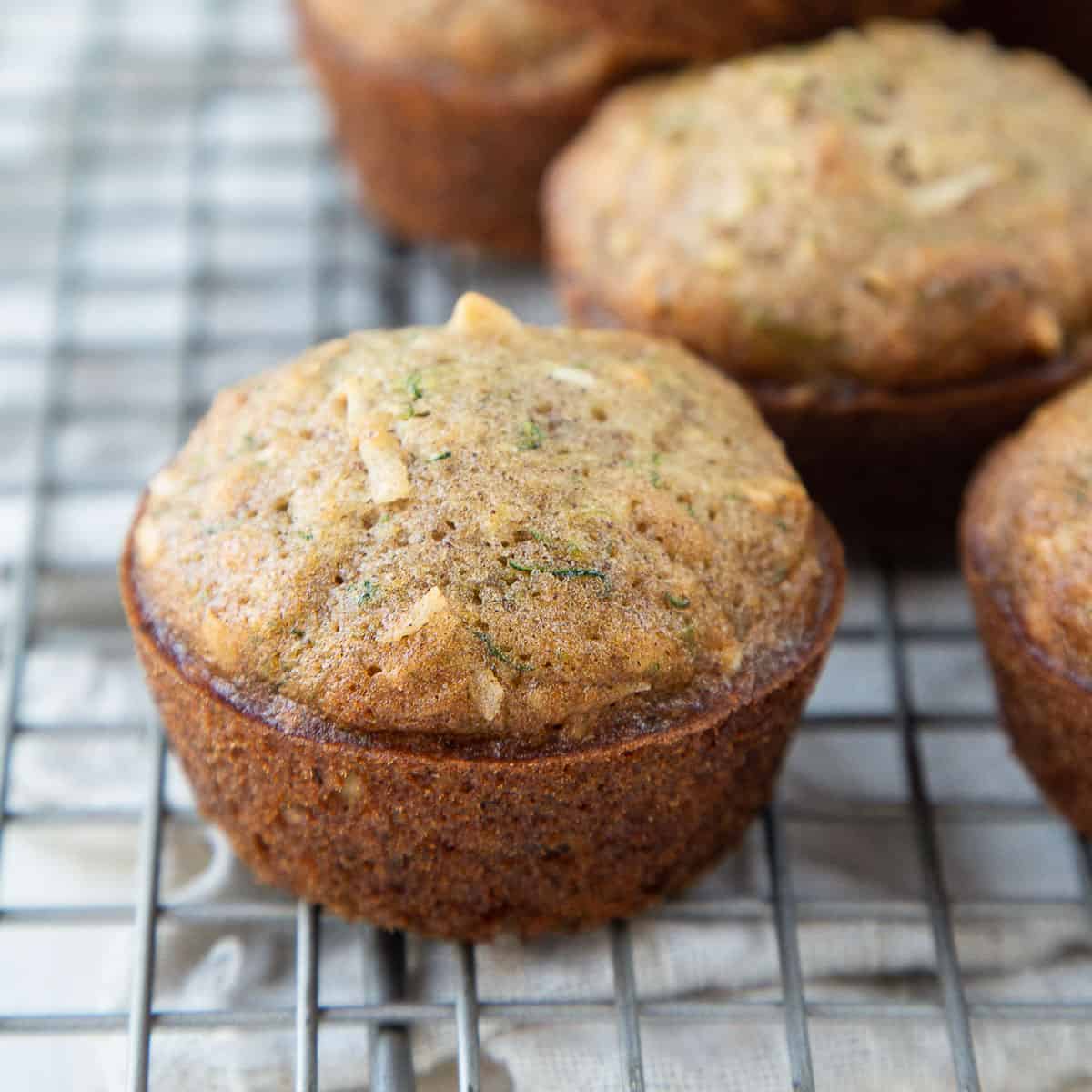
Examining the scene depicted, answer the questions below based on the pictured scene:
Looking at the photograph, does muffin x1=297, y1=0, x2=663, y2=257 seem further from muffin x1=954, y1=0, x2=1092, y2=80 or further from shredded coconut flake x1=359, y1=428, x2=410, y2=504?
shredded coconut flake x1=359, y1=428, x2=410, y2=504

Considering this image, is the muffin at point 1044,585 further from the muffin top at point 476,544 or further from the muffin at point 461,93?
the muffin at point 461,93

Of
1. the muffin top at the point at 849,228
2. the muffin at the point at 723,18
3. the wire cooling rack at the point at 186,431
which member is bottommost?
the wire cooling rack at the point at 186,431

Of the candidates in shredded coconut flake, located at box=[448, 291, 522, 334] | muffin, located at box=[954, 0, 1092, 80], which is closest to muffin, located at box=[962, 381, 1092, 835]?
shredded coconut flake, located at box=[448, 291, 522, 334]

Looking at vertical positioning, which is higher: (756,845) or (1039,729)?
(1039,729)

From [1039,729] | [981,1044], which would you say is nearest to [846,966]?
[981,1044]

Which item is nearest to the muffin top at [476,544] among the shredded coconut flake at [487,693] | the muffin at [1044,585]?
the shredded coconut flake at [487,693]

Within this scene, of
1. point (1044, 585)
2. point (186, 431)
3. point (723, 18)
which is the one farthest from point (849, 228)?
point (186, 431)

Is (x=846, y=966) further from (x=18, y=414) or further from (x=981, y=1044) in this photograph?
(x=18, y=414)
